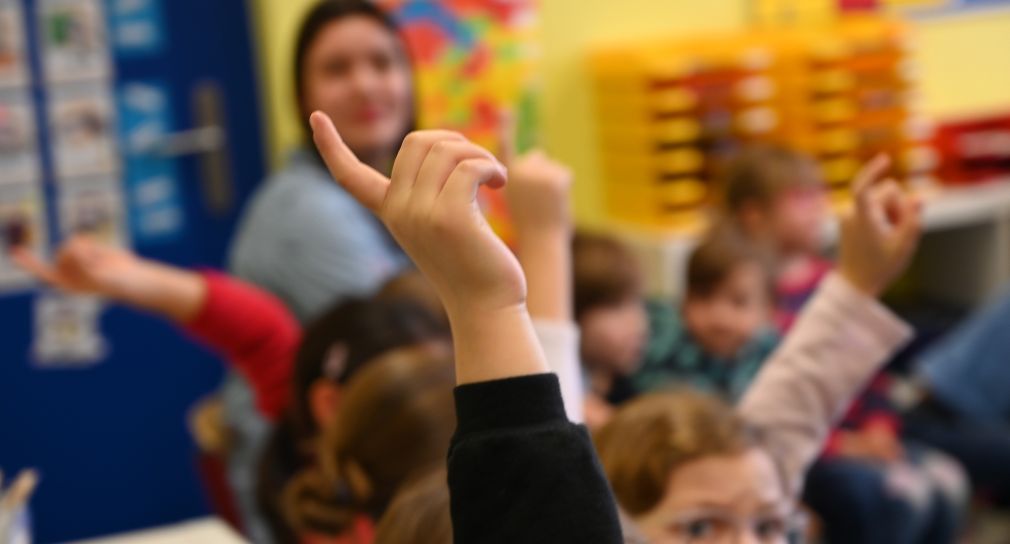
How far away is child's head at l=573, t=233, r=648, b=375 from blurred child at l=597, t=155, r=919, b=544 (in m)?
1.04

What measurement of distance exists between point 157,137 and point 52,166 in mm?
247

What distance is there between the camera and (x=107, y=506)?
3299 millimetres

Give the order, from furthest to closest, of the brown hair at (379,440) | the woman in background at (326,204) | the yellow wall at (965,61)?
the yellow wall at (965,61), the woman in background at (326,204), the brown hair at (379,440)

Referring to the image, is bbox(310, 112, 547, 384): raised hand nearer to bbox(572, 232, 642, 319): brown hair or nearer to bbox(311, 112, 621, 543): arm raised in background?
bbox(311, 112, 621, 543): arm raised in background

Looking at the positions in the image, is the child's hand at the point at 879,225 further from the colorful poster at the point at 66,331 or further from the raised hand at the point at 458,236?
the colorful poster at the point at 66,331

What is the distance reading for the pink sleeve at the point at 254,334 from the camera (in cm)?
190

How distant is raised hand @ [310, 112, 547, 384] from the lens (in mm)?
672

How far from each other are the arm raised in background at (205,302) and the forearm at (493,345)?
1163 mm

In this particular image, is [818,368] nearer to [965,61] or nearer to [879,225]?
[879,225]

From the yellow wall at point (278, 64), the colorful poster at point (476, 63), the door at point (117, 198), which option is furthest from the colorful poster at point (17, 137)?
the colorful poster at point (476, 63)

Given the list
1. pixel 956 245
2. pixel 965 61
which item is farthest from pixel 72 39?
pixel 965 61

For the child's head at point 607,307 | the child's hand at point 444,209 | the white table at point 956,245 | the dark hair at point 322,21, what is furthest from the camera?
the white table at point 956,245

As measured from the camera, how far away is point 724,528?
1.25 metres

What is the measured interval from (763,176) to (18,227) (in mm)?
1710
